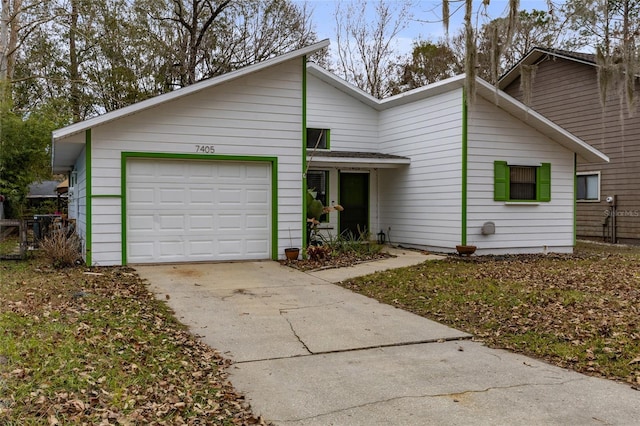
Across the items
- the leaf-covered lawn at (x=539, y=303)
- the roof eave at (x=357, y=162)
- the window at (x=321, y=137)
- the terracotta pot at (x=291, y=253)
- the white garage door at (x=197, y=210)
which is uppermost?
the window at (x=321, y=137)

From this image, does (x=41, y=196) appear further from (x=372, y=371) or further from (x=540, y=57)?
(x=372, y=371)

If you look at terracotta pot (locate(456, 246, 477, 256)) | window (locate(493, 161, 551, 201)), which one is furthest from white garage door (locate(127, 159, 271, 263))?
window (locate(493, 161, 551, 201))

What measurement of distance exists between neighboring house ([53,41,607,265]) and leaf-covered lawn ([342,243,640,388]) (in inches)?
79.1

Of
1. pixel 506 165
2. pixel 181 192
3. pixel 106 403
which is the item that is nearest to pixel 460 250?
pixel 506 165

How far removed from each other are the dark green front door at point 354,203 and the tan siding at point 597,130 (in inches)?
273

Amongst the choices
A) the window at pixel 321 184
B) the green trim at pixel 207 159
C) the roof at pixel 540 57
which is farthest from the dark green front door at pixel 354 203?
the roof at pixel 540 57

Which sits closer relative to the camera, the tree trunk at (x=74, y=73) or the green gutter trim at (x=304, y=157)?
the green gutter trim at (x=304, y=157)

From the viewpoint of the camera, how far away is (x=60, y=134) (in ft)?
30.1

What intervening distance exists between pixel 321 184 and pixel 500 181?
457cm

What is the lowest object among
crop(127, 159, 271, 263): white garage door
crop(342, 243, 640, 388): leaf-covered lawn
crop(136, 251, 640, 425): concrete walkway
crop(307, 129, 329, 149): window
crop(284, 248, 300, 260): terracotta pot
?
crop(136, 251, 640, 425): concrete walkway

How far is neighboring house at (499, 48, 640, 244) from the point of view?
15234mm

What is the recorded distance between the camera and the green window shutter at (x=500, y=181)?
12375mm

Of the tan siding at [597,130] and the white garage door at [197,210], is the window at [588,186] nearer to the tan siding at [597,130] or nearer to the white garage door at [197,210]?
the tan siding at [597,130]

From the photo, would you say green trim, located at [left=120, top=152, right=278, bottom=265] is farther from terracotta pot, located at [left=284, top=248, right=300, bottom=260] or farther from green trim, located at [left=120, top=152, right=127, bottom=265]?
terracotta pot, located at [left=284, top=248, right=300, bottom=260]
